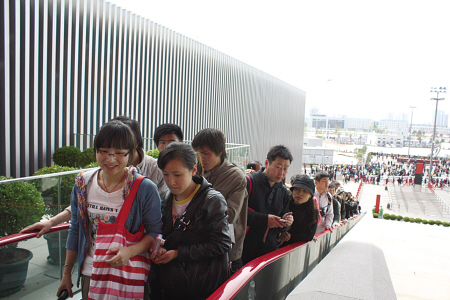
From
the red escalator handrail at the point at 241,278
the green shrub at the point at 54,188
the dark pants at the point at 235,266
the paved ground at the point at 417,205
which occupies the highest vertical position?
the green shrub at the point at 54,188

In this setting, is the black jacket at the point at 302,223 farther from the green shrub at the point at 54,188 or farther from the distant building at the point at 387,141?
the distant building at the point at 387,141

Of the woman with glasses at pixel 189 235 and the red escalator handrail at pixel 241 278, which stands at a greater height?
the woman with glasses at pixel 189 235

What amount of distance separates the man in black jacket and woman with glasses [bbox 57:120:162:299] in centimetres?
132

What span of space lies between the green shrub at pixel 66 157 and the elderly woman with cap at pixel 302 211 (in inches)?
278

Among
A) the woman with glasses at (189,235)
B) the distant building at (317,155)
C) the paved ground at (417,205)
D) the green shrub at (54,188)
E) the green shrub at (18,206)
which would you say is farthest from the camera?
the distant building at (317,155)

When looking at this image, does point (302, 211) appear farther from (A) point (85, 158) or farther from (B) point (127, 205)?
(A) point (85, 158)

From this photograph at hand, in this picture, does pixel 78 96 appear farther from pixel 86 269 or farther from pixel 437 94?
pixel 437 94

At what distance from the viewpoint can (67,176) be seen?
338 centimetres

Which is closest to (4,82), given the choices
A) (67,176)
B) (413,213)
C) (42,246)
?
(67,176)

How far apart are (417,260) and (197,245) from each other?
758 centimetres

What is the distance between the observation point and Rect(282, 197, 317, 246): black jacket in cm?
332

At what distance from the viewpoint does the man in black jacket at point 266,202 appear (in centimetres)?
292

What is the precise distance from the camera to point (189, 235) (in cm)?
174

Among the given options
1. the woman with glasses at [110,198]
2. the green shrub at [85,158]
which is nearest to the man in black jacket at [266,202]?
the woman with glasses at [110,198]
